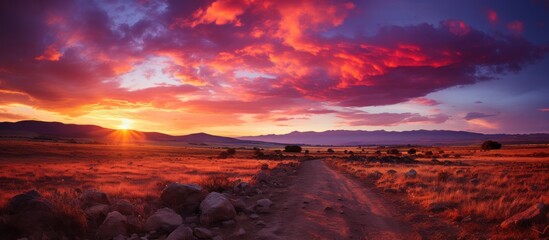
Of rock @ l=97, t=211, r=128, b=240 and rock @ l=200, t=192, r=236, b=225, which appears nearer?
rock @ l=97, t=211, r=128, b=240

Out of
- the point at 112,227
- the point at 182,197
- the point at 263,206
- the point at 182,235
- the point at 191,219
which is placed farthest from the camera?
the point at 263,206

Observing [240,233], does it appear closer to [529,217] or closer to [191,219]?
[191,219]

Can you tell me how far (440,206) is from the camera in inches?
518

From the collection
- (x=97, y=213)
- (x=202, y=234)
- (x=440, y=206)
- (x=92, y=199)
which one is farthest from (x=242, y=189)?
(x=440, y=206)

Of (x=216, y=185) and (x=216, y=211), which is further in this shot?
(x=216, y=185)

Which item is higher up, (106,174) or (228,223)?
(228,223)

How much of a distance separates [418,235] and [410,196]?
7.66 m

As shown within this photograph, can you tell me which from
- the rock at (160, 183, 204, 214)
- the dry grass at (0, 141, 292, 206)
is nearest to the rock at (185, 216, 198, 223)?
the rock at (160, 183, 204, 214)

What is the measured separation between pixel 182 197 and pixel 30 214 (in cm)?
485

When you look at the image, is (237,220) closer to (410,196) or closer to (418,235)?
(418,235)

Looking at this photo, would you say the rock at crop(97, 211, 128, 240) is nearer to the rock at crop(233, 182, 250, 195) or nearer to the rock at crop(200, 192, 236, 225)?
the rock at crop(200, 192, 236, 225)

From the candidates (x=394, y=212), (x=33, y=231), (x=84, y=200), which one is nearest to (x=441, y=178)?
(x=394, y=212)

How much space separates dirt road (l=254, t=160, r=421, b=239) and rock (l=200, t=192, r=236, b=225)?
54.7 inches

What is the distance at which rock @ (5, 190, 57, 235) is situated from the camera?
861 centimetres
